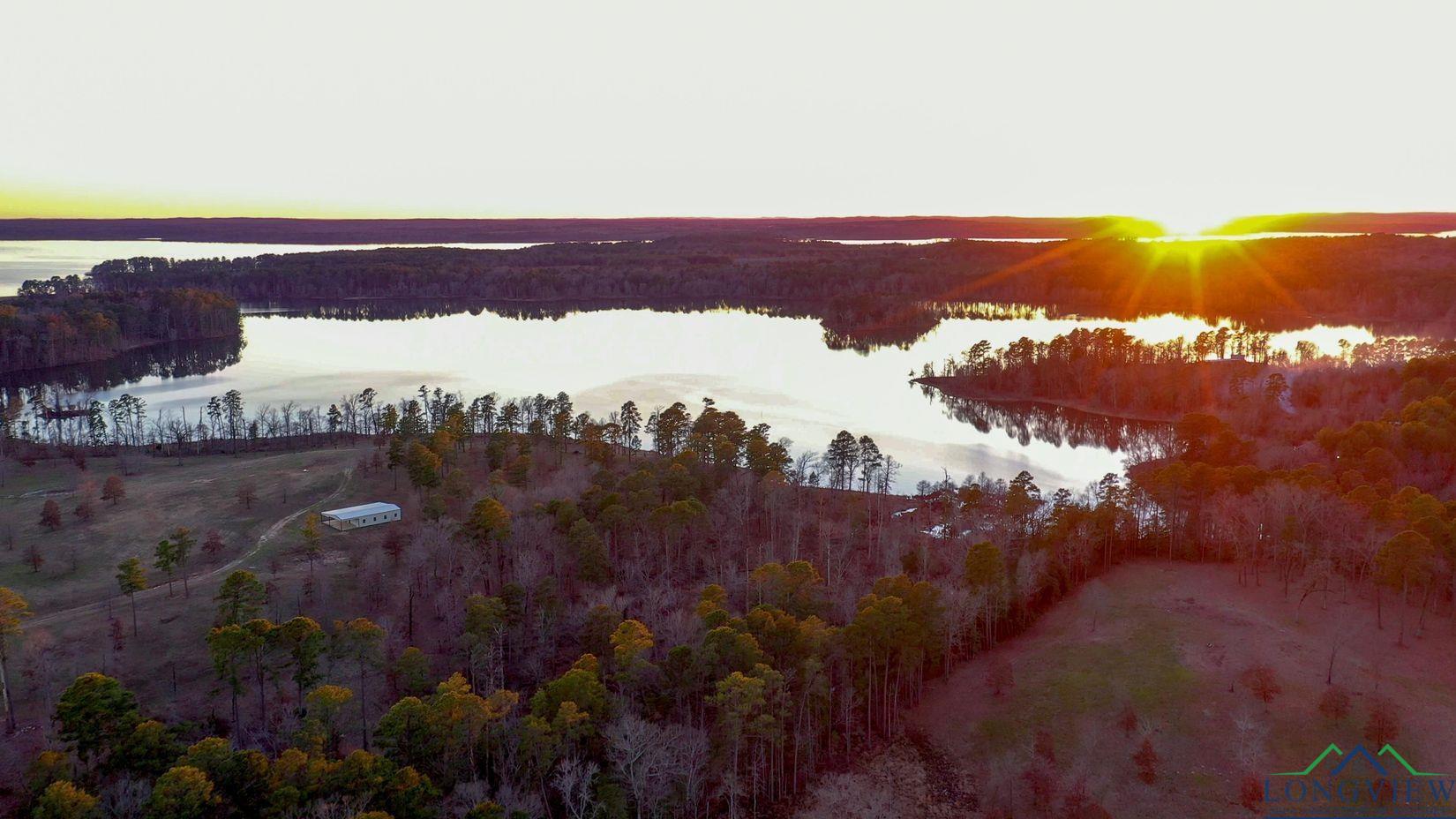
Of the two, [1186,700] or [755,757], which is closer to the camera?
[755,757]

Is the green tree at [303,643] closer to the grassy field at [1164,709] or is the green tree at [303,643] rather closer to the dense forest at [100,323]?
the grassy field at [1164,709]

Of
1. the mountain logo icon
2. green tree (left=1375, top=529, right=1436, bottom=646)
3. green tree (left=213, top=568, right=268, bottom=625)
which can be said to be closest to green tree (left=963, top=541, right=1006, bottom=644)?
the mountain logo icon

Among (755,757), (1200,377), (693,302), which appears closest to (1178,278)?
(693,302)

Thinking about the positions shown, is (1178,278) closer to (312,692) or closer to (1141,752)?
(1141,752)

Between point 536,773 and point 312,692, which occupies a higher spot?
point 312,692

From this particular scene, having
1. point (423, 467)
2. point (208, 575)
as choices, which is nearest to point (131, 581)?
point (208, 575)

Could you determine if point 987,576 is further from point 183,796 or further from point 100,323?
point 100,323
